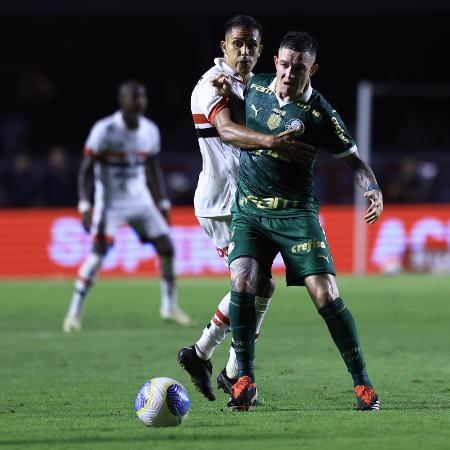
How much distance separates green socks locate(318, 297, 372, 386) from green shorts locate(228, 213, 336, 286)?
22cm

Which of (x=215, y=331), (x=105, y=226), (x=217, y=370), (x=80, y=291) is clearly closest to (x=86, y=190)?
(x=105, y=226)

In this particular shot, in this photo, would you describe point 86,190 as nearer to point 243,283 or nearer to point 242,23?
point 242,23

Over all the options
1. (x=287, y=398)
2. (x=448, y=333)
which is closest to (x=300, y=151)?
(x=287, y=398)

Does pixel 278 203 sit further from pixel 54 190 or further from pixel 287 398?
pixel 54 190

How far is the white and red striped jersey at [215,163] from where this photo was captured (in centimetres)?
777

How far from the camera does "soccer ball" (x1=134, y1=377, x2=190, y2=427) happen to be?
6.38 metres

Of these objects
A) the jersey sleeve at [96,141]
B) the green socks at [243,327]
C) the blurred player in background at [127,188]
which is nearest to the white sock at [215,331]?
the green socks at [243,327]

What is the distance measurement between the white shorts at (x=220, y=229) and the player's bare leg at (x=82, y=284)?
4.81 metres

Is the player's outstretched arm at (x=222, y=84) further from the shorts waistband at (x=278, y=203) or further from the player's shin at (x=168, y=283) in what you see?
the player's shin at (x=168, y=283)

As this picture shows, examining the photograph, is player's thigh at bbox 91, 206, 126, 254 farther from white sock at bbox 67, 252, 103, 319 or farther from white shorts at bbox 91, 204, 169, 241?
white sock at bbox 67, 252, 103, 319

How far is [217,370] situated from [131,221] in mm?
4317

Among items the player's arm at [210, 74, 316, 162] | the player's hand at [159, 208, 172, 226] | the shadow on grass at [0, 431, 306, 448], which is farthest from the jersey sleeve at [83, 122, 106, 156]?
the shadow on grass at [0, 431, 306, 448]

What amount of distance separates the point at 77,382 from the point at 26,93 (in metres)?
18.3

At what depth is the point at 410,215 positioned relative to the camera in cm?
2119
